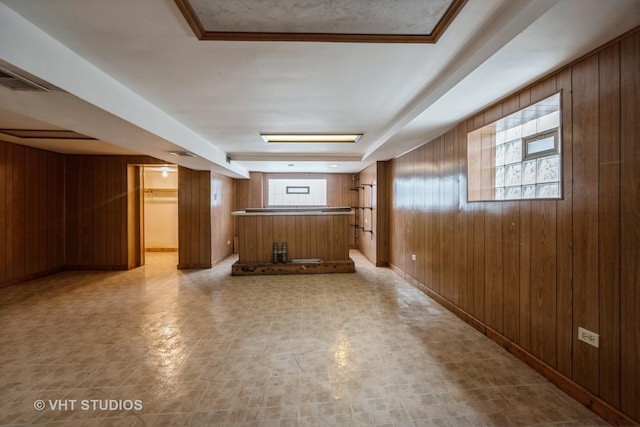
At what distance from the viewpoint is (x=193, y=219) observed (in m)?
5.72

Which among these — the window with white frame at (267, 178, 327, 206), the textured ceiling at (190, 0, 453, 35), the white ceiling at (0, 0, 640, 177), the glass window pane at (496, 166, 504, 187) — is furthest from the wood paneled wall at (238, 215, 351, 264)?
the textured ceiling at (190, 0, 453, 35)

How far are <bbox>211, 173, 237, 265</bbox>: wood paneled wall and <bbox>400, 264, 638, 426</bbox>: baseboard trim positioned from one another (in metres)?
5.07

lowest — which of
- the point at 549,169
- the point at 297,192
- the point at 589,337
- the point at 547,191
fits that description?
the point at 589,337

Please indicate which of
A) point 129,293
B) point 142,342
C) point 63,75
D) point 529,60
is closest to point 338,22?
point 529,60

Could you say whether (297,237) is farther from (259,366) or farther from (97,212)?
(97,212)

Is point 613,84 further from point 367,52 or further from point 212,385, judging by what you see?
point 212,385

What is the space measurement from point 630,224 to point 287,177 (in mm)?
7343

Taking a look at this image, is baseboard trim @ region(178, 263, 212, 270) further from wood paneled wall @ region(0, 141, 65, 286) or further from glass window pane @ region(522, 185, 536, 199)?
glass window pane @ region(522, 185, 536, 199)

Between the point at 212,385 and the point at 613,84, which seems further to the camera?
the point at 212,385

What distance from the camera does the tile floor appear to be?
169 cm

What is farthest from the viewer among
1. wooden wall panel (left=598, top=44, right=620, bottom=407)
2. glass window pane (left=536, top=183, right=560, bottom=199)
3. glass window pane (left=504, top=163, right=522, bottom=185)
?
glass window pane (left=504, top=163, right=522, bottom=185)

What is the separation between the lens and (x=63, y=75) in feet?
5.80

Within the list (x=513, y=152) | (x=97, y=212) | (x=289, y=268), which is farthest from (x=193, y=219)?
(x=513, y=152)

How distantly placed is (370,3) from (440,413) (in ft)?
8.34
